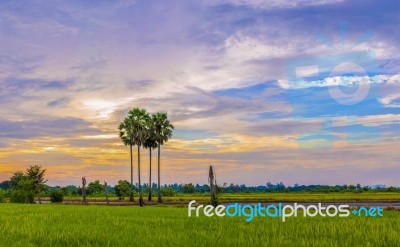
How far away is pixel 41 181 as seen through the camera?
74.8 m

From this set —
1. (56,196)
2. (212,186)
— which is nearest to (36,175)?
(56,196)

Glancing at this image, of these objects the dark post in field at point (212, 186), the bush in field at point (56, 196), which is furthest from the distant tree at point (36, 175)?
the dark post in field at point (212, 186)

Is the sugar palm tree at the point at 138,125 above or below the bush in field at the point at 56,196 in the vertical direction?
above

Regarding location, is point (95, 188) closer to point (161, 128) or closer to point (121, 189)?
point (121, 189)

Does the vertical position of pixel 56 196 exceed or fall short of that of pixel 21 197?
it falls short

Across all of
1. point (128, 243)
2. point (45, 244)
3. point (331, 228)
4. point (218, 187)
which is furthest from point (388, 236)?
point (218, 187)

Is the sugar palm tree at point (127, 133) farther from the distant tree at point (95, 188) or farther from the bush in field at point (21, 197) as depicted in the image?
the distant tree at point (95, 188)

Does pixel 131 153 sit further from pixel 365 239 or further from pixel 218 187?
pixel 365 239

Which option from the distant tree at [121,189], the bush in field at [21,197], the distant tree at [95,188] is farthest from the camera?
the distant tree at [95,188]

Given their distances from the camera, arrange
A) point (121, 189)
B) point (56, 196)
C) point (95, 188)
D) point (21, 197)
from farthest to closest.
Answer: point (95, 188), point (121, 189), point (56, 196), point (21, 197)

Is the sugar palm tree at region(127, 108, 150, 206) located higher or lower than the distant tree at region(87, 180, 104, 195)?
higher

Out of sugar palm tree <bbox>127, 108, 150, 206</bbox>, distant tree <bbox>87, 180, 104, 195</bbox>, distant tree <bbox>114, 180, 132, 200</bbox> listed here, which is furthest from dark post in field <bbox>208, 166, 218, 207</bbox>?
distant tree <bbox>87, 180, 104, 195</bbox>

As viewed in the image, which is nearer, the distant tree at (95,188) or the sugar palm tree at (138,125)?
the sugar palm tree at (138,125)

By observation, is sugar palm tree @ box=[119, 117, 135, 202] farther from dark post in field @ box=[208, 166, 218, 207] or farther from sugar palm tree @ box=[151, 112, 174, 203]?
dark post in field @ box=[208, 166, 218, 207]
